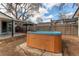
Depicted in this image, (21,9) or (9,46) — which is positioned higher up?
(21,9)

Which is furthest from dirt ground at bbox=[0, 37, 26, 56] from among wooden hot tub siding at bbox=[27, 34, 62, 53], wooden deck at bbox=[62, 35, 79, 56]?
wooden deck at bbox=[62, 35, 79, 56]

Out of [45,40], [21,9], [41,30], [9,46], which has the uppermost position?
[21,9]

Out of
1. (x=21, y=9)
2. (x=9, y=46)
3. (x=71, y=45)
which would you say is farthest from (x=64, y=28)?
(x=9, y=46)

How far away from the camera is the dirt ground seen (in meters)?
2.56

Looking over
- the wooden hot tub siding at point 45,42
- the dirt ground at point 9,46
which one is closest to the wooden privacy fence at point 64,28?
the wooden hot tub siding at point 45,42

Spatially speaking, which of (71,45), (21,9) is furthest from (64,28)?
(21,9)

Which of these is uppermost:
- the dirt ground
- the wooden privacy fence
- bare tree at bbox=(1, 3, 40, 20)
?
bare tree at bbox=(1, 3, 40, 20)

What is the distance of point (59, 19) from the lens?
2.58m

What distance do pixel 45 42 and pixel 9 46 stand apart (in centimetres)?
65

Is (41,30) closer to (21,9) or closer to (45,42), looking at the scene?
(45,42)

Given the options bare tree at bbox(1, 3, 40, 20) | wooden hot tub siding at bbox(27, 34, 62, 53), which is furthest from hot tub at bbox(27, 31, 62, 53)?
bare tree at bbox(1, 3, 40, 20)

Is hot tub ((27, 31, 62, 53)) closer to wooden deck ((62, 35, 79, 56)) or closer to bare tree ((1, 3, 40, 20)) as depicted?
wooden deck ((62, 35, 79, 56))

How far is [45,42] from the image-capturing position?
2.56m

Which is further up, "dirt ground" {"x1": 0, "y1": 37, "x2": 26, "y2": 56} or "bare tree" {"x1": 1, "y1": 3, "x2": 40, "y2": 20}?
"bare tree" {"x1": 1, "y1": 3, "x2": 40, "y2": 20}
